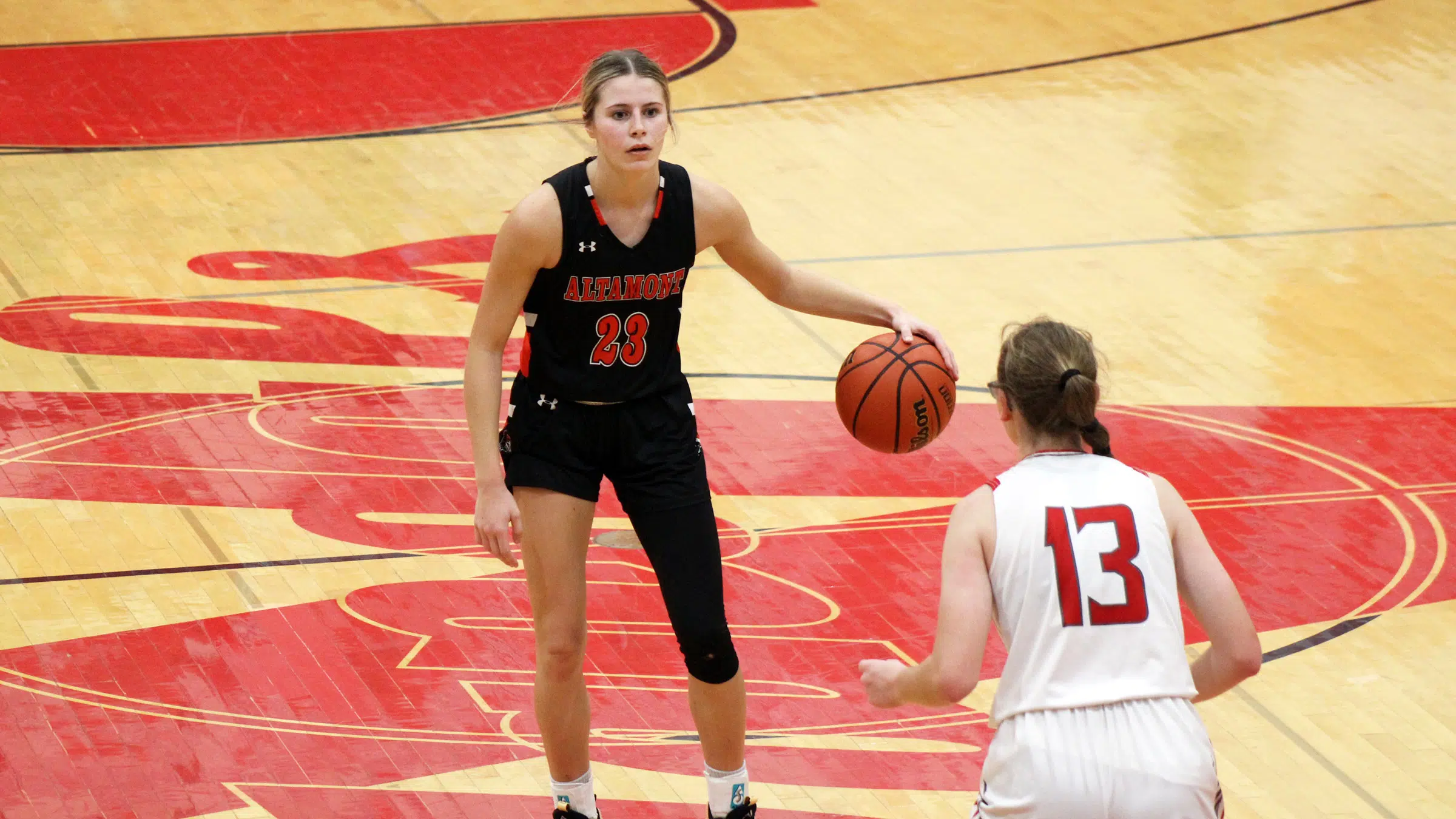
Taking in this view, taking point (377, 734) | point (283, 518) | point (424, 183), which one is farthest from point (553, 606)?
point (424, 183)

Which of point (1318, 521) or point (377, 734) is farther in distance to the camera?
point (1318, 521)

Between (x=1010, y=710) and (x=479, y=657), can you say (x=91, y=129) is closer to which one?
(x=479, y=657)

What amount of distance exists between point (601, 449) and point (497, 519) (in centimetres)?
32

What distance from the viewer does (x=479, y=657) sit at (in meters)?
5.72

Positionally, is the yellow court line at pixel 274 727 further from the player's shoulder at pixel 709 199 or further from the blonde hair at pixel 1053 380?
the blonde hair at pixel 1053 380

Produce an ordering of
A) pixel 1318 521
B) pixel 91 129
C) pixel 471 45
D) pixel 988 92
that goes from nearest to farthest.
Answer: pixel 1318 521
pixel 91 129
pixel 988 92
pixel 471 45

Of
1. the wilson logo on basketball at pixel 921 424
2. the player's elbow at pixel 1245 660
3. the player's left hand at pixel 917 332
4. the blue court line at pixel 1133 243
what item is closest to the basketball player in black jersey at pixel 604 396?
the player's left hand at pixel 917 332

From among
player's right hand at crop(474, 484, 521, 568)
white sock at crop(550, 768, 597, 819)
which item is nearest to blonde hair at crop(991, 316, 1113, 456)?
player's right hand at crop(474, 484, 521, 568)

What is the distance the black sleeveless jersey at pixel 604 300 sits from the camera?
424cm

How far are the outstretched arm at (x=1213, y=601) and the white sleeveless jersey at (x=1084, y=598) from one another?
1.6 inches

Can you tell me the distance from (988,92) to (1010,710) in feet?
29.8

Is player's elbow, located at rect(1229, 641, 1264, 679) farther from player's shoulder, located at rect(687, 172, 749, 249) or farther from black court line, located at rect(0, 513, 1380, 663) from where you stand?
black court line, located at rect(0, 513, 1380, 663)

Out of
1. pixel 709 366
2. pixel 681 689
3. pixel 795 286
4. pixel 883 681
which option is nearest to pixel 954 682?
pixel 883 681

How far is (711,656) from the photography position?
14.4ft
